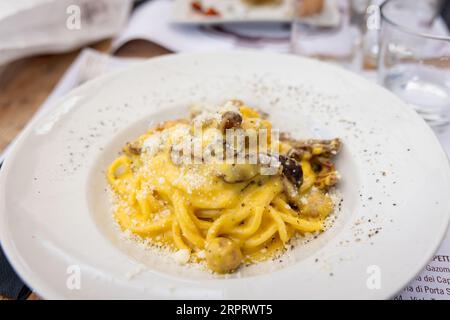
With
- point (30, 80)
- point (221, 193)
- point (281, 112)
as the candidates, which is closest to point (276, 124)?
point (281, 112)

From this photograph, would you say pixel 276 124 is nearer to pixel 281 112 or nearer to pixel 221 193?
pixel 281 112

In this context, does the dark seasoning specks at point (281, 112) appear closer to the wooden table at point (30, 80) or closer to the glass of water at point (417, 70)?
the glass of water at point (417, 70)

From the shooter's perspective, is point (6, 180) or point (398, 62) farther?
point (398, 62)

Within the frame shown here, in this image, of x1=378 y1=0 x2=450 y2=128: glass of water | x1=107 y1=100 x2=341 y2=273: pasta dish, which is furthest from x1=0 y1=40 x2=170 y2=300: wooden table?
x1=378 y1=0 x2=450 y2=128: glass of water

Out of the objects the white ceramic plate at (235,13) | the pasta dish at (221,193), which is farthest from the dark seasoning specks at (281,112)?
the white ceramic plate at (235,13)

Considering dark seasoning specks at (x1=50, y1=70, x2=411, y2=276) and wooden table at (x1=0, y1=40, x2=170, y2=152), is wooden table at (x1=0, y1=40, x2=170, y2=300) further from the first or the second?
dark seasoning specks at (x1=50, y1=70, x2=411, y2=276)

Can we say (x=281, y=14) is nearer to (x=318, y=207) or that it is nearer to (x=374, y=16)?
(x=374, y=16)
